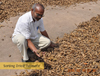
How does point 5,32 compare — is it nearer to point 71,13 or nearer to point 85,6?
point 71,13

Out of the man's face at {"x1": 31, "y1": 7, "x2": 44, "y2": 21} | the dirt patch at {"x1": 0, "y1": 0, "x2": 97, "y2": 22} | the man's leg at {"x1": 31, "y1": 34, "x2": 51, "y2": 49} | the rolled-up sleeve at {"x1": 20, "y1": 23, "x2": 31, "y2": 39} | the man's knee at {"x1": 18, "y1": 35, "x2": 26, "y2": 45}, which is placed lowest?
the man's leg at {"x1": 31, "y1": 34, "x2": 51, "y2": 49}

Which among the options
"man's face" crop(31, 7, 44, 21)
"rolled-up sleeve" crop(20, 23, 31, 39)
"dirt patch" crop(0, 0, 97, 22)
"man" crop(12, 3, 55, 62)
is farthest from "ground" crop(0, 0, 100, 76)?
"man's face" crop(31, 7, 44, 21)

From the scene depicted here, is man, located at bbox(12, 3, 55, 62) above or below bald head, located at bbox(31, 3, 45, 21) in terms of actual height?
below

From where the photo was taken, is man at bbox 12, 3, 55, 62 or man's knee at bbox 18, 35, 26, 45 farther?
man's knee at bbox 18, 35, 26, 45

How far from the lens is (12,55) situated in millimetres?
3641

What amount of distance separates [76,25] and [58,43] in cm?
158

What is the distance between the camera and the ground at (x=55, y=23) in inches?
145

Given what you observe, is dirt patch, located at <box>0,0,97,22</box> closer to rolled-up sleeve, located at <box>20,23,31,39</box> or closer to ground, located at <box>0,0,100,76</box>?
ground, located at <box>0,0,100,76</box>

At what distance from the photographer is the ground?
368 centimetres

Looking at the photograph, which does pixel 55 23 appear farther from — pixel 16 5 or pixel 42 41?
pixel 16 5

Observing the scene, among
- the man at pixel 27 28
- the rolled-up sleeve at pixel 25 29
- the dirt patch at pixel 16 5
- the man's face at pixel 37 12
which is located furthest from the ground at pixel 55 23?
the man's face at pixel 37 12

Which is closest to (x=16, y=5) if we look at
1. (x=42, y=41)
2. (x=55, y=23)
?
(x=55, y=23)

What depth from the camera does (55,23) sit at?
534 centimetres

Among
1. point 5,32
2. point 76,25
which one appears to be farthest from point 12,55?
point 76,25
